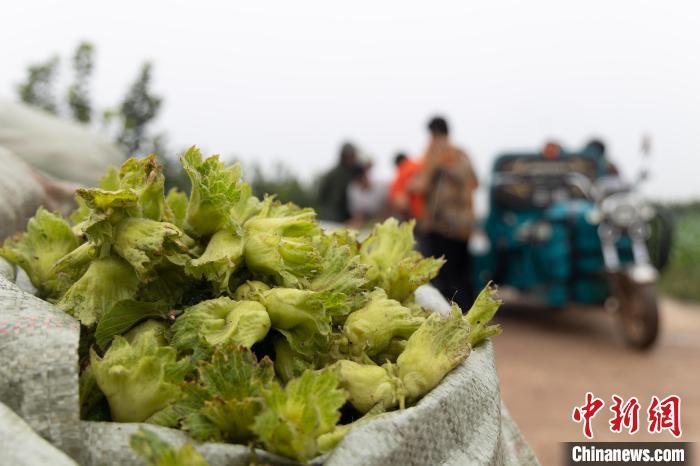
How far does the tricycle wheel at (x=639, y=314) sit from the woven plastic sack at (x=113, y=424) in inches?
195

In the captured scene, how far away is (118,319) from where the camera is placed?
4.48 feet

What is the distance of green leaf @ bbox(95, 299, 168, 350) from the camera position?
136 cm

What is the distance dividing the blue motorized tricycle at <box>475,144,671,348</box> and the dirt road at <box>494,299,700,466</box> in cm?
35

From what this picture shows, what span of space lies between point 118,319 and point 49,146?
1922mm

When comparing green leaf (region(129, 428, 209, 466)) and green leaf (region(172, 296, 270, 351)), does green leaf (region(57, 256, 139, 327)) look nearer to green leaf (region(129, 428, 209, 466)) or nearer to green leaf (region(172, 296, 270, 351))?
green leaf (region(172, 296, 270, 351))

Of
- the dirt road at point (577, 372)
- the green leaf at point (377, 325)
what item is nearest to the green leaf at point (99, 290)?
the green leaf at point (377, 325)

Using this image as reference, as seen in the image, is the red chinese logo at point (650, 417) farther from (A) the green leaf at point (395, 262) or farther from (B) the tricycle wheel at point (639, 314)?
(B) the tricycle wheel at point (639, 314)

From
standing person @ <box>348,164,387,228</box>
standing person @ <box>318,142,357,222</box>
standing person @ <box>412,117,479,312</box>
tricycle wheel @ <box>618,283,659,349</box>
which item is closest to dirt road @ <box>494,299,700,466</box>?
tricycle wheel @ <box>618,283,659,349</box>

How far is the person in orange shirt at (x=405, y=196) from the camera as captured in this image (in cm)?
604

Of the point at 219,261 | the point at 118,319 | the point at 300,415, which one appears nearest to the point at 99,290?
the point at 118,319

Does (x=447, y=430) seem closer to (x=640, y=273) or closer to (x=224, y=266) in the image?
(x=224, y=266)

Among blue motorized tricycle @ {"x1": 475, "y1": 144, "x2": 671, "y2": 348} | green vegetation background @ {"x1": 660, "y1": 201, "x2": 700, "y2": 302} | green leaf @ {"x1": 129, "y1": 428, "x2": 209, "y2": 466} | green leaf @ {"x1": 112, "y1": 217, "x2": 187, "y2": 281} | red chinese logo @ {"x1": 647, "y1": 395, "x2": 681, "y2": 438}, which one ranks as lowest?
green vegetation background @ {"x1": 660, "y1": 201, "x2": 700, "y2": 302}

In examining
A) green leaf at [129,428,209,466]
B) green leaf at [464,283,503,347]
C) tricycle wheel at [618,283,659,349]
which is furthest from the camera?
tricycle wheel at [618,283,659,349]

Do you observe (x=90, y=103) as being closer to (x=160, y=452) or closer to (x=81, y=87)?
(x=81, y=87)
